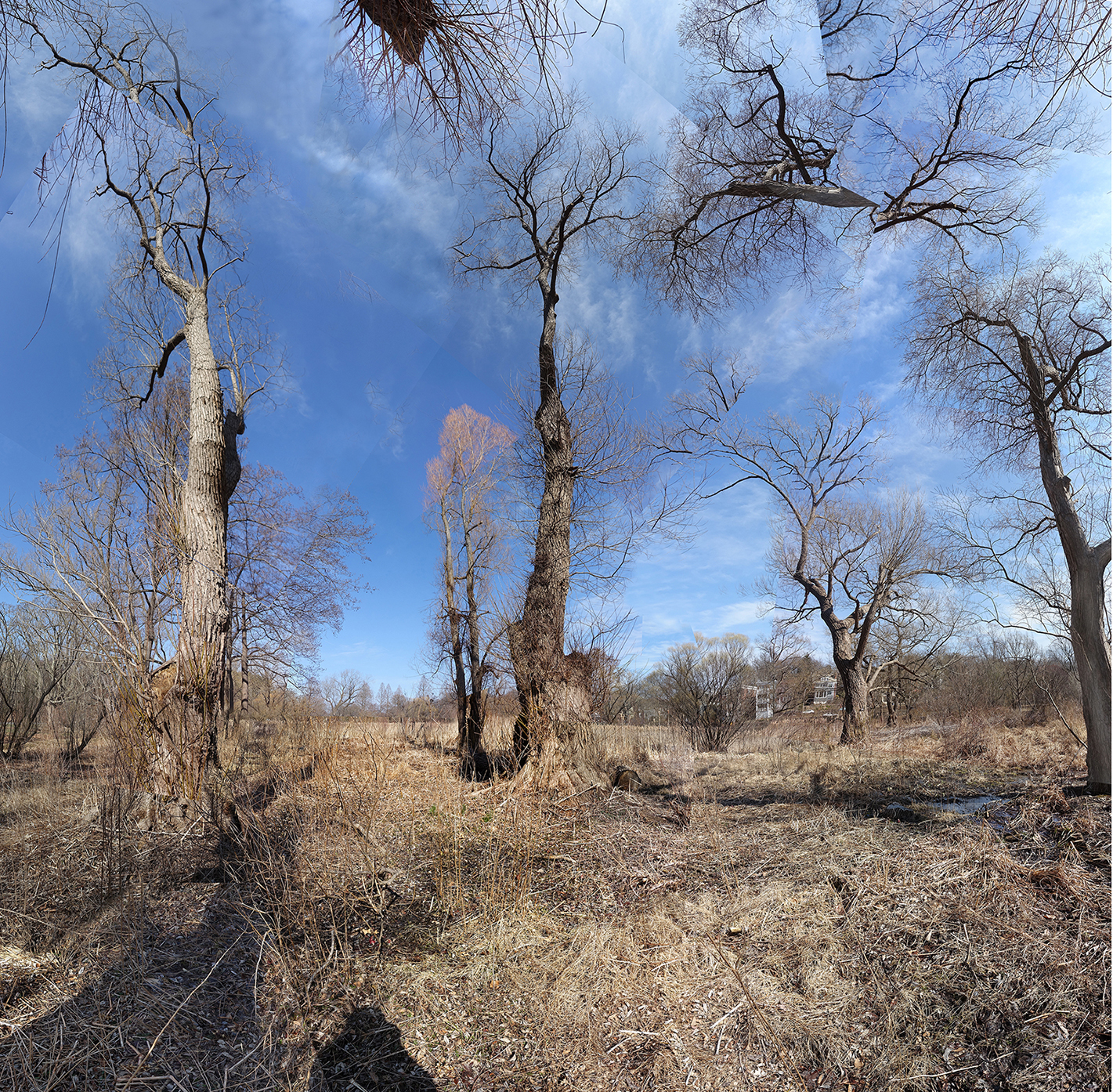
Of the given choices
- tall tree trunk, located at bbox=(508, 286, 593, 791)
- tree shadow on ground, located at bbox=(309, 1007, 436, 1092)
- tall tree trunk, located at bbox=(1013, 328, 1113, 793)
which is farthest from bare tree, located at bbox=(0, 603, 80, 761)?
tall tree trunk, located at bbox=(1013, 328, 1113, 793)

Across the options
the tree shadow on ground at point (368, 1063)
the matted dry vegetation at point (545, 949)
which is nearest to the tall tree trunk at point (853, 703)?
the matted dry vegetation at point (545, 949)

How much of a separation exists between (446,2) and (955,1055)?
13.7 feet

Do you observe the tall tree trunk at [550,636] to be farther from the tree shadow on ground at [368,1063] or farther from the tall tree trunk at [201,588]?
the tree shadow on ground at [368,1063]

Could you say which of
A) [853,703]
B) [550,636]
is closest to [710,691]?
[853,703]

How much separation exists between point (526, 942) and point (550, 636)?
13.5ft

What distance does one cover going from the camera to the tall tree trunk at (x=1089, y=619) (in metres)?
5.33

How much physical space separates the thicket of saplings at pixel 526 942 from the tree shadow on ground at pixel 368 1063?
1 cm

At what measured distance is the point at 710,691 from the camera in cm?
1394

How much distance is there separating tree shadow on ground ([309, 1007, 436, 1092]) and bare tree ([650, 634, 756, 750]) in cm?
1148

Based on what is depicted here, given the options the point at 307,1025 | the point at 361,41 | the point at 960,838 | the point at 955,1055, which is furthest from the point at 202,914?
the point at 960,838

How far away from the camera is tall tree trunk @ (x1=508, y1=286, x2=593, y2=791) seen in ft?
22.3

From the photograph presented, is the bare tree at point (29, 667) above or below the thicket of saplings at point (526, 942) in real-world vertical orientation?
above

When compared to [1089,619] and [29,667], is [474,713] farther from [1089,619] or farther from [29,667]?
[29,667]

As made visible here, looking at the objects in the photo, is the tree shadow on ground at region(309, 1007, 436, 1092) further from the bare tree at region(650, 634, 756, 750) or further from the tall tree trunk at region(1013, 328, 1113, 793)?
the bare tree at region(650, 634, 756, 750)
